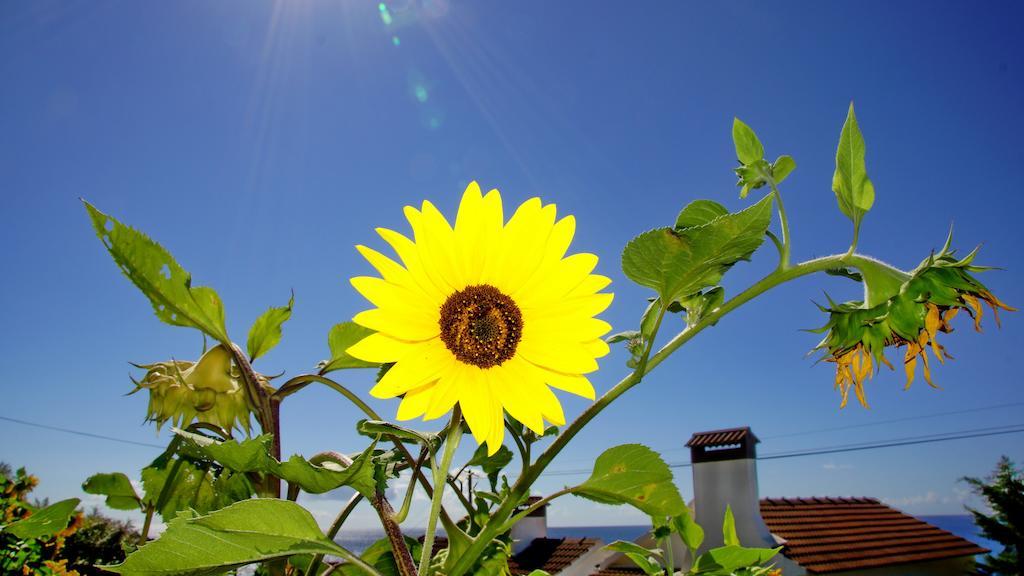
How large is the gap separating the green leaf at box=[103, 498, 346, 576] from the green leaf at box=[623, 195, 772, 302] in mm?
424

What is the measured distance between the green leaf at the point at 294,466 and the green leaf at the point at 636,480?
0.90ft

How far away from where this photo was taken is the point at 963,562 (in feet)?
69.6

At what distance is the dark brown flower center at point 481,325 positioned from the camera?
71 centimetres

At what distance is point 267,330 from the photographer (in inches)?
38.8

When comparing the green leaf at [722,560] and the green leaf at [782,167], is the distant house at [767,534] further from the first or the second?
the green leaf at [782,167]

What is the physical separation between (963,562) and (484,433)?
2653cm

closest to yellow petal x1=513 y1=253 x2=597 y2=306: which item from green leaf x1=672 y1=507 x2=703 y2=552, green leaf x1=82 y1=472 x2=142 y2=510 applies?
green leaf x1=672 y1=507 x2=703 y2=552

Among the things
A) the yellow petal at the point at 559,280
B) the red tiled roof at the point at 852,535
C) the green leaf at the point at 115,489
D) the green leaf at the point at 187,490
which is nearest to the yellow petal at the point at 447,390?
the yellow petal at the point at 559,280

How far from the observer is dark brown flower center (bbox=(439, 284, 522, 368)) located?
2.33 ft

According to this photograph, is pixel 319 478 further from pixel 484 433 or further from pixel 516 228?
pixel 516 228

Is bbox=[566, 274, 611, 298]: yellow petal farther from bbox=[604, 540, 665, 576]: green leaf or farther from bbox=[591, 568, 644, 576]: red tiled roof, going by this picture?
bbox=[591, 568, 644, 576]: red tiled roof

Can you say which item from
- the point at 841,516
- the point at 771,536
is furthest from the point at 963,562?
the point at 771,536

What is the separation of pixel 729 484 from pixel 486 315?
1615 cm

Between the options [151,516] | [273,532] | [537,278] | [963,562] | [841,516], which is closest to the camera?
[273,532]
